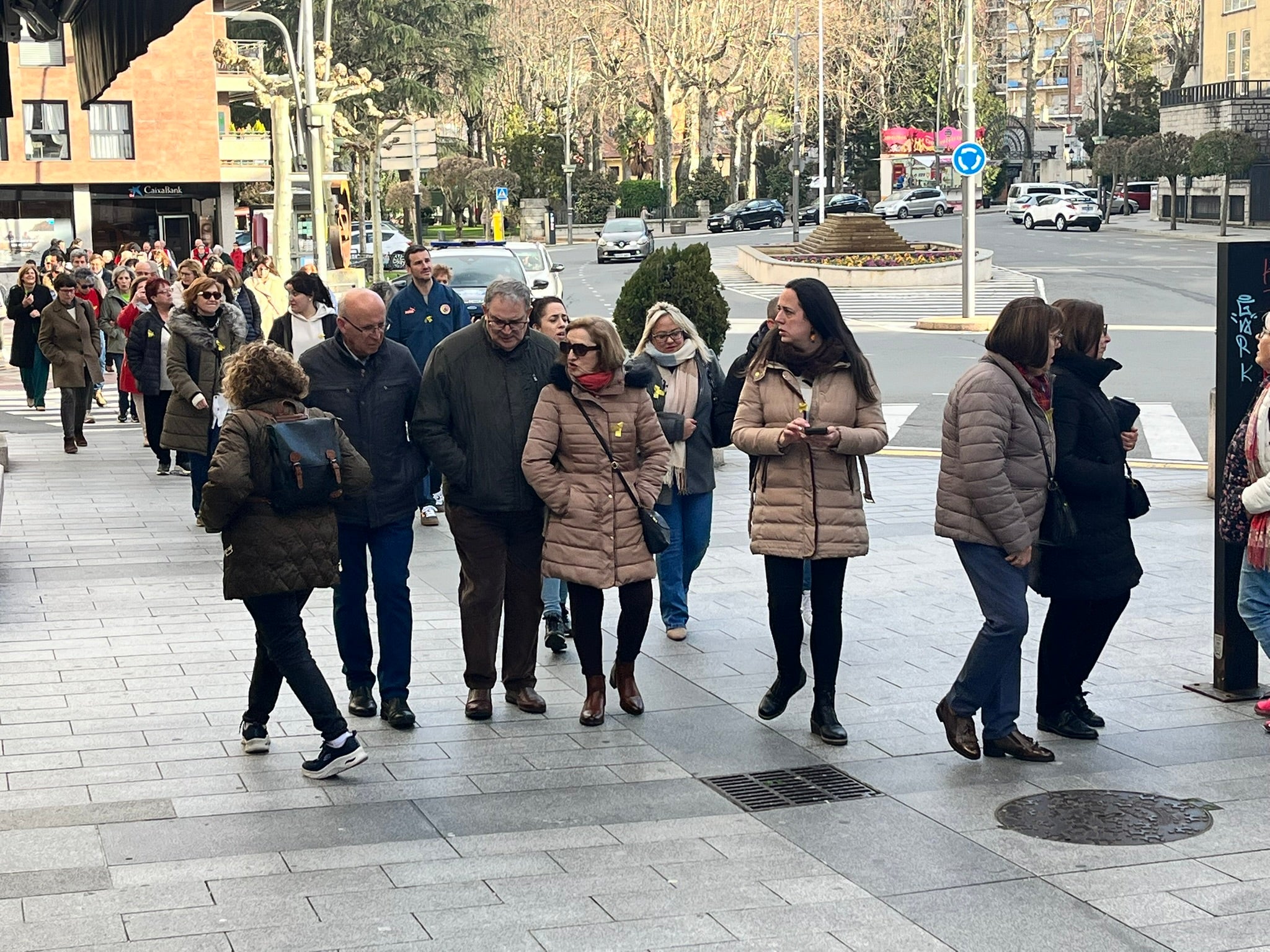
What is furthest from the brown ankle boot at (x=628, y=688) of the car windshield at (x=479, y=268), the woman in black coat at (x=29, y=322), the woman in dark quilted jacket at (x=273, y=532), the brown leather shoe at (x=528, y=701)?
the car windshield at (x=479, y=268)

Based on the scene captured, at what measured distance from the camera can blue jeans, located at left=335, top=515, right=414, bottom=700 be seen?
709 cm

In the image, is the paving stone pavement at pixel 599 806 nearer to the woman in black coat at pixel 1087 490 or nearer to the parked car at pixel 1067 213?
the woman in black coat at pixel 1087 490

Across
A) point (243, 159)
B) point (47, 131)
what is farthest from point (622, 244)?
point (47, 131)

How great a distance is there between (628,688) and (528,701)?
17.0 inches

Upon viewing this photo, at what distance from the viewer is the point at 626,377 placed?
7059mm

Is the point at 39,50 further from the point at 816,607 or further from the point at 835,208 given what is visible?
the point at 835,208

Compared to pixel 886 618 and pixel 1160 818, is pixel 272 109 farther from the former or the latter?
pixel 1160 818

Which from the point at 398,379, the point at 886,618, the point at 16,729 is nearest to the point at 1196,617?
the point at 886,618

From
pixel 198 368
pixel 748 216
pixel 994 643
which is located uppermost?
pixel 748 216

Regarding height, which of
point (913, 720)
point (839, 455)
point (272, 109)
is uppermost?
point (272, 109)

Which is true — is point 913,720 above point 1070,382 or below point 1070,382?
below

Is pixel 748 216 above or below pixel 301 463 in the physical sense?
above

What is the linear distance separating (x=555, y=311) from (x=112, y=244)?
47581mm

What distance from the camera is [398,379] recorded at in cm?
711
